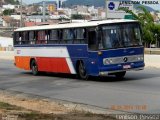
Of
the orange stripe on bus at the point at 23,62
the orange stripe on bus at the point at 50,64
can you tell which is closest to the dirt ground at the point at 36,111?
the orange stripe on bus at the point at 50,64

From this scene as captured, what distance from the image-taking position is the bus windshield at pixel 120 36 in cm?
2092

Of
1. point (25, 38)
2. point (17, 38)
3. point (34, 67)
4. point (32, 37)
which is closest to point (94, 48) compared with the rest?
point (34, 67)

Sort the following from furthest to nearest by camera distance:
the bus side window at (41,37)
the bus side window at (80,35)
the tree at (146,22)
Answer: the tree at (146,22) → the bus side window at (41,37) → the bus side window at (80,35)

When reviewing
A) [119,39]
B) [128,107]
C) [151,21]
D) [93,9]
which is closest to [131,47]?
[119,39]

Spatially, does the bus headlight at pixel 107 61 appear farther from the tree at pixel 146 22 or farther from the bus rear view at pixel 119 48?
the tree at pixel 146 22

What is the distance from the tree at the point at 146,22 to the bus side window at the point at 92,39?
38.1 meters

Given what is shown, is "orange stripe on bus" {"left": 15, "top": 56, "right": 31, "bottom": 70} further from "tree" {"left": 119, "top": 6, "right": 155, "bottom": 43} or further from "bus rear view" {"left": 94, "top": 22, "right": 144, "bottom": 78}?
"tree" {"left": 119, "top": 6, "right": 155, "bottom": 43}

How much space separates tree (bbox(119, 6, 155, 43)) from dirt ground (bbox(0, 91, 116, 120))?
144 ft

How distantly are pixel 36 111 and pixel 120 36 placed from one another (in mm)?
9899

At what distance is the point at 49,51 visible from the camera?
25281 mm

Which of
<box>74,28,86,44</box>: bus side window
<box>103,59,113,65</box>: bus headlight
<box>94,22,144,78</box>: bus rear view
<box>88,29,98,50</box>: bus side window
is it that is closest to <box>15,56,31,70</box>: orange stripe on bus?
<box>74,28,86,44</box>: bus side window

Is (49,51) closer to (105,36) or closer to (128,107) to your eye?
(105,36)

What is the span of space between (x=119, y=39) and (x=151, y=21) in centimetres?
4319

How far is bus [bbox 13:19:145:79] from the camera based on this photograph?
20891mm
